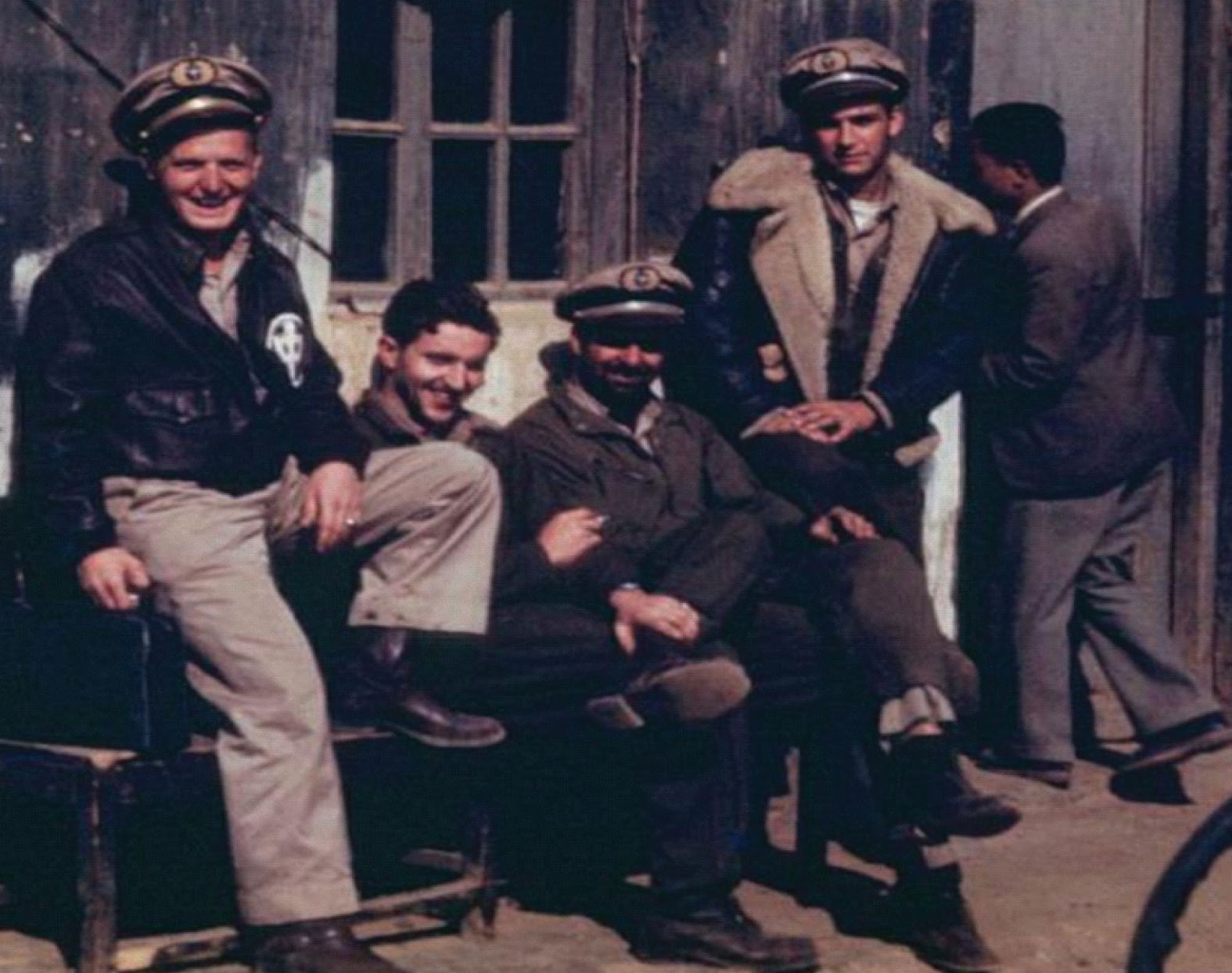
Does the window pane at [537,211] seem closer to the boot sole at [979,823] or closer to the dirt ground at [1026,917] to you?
the dirt ground at [1026,917]

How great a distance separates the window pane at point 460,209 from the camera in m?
9.09

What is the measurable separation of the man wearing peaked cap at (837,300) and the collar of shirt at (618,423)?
342mm

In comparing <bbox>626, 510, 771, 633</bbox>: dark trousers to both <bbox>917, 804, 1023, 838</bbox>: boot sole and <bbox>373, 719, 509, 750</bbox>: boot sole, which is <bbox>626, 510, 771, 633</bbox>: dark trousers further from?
<bbox>917, 804, 1023, 838</bbox>: boot sole

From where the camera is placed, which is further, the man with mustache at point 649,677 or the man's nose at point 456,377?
the man's nose at point 456,377

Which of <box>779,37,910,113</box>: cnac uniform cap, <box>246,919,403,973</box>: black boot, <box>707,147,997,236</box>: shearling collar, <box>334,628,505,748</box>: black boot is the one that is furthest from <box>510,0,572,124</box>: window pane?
<box>246,919,403,973</box>: black boot

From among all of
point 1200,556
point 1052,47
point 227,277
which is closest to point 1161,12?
point 1052,47

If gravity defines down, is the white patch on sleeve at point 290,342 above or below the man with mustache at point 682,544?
above

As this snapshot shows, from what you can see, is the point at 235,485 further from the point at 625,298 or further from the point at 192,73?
the point at 625,298

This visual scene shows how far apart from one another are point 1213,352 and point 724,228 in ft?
8.13

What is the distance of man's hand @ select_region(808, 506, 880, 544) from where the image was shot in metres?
8.33

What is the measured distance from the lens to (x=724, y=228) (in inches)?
348

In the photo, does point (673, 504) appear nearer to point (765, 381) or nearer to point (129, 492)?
point (765, 381)

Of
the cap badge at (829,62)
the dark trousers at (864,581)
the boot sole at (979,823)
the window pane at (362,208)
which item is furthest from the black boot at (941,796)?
the window pane at (362,208)

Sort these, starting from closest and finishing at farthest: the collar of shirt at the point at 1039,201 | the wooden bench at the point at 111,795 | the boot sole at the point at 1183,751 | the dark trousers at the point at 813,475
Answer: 1. the wooden bench at the point at 111,795
2. the dark trousers at the point at 813,475
3. the boot sole at the point at 1183,751
4. the collar of shirt at the point at 1039,201
